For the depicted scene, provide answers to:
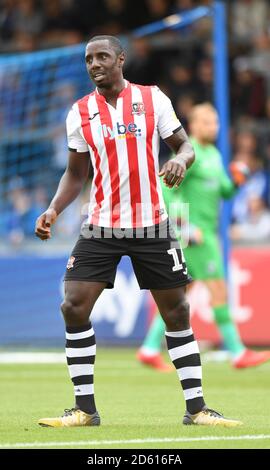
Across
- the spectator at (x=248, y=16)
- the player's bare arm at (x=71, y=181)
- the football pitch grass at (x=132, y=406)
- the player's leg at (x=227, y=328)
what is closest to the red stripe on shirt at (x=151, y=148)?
the player's bare arm at (x=71, y=181)

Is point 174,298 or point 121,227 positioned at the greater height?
point 121,227

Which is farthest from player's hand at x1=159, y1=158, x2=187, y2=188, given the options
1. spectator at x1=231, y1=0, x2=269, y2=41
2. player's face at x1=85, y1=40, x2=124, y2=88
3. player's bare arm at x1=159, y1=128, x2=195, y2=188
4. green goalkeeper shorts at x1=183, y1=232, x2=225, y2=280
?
spectator at x1=231, y1=0, x2=269, y2=41

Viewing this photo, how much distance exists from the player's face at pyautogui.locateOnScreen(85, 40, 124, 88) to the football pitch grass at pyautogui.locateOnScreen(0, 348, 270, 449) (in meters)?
2.08

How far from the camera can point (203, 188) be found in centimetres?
1178

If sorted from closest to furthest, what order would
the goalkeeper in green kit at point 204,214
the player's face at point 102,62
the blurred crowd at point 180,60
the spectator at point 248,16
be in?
the player's face at point 102,62 → the goalkeeper in green kit at point 204,214 → the blurred crowd at point 180,60 → the spectator at point 248,16

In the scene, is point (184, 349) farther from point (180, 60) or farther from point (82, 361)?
point (180, 60)

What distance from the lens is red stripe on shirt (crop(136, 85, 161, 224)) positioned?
6984 mm

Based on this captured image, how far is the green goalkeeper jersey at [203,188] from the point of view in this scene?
11.8 metres

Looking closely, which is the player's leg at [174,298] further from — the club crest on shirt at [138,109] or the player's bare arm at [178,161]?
the club crest on shirt at [138,109]

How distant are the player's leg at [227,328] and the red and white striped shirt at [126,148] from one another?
4.42 m

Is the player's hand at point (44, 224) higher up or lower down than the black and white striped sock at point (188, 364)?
higher up

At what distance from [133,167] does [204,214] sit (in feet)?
16.3

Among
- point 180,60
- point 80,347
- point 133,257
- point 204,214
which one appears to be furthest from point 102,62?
point 180,60

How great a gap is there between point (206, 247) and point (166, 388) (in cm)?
208
